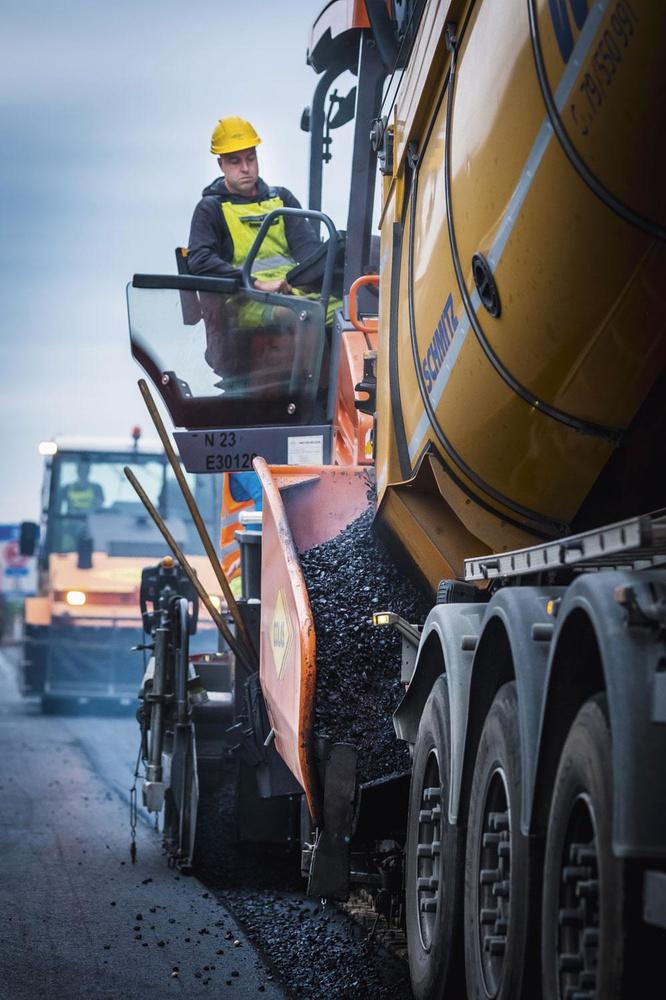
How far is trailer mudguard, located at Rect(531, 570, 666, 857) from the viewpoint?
282 centimetres

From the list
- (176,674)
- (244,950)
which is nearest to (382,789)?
(244,950)

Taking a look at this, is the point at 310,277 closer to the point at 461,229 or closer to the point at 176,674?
the point at 176,674

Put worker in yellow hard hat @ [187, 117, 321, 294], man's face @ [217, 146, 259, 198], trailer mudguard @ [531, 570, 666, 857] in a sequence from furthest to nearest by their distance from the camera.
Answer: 1. man's face @ [217, 146, 259, 198]
2. worker in yellow hard hat @ [187, 117, 321, 294]
3. trailer mudguard @ [531, 570, 666, 857]

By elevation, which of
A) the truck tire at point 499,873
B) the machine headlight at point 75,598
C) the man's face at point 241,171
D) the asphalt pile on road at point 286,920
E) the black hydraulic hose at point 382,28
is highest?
the black hydraulic hose at point 382,28

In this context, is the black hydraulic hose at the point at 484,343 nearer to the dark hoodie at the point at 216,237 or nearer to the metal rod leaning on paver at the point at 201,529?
the metal rod leaning on paver at the point at 201,529

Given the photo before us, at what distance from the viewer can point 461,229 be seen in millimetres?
4406

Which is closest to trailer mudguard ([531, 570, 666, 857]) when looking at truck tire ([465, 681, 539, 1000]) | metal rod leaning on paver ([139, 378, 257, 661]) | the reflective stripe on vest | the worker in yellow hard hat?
truck tire ([465, 681, 539, 1000])

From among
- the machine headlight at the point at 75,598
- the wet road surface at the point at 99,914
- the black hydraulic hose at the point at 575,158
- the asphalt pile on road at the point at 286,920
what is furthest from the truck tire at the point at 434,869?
the machine headlight at the point at 75,598

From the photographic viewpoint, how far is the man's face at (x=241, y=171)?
8781 mm

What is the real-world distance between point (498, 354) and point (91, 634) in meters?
16.1

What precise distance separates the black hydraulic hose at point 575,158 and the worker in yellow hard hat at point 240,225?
4.53 m

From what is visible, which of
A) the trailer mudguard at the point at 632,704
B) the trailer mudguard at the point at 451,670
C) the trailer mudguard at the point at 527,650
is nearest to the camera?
the trailer mudguard at the point at 632,704

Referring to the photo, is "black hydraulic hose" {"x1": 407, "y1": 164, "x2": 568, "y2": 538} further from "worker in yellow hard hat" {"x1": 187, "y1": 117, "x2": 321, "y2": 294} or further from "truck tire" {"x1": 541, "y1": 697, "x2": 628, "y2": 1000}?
"worker in yellow hard hat" {"x1": 187, "y1": 117, "x2": 321, "y2": 294}

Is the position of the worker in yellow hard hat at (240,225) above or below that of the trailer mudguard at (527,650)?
above
